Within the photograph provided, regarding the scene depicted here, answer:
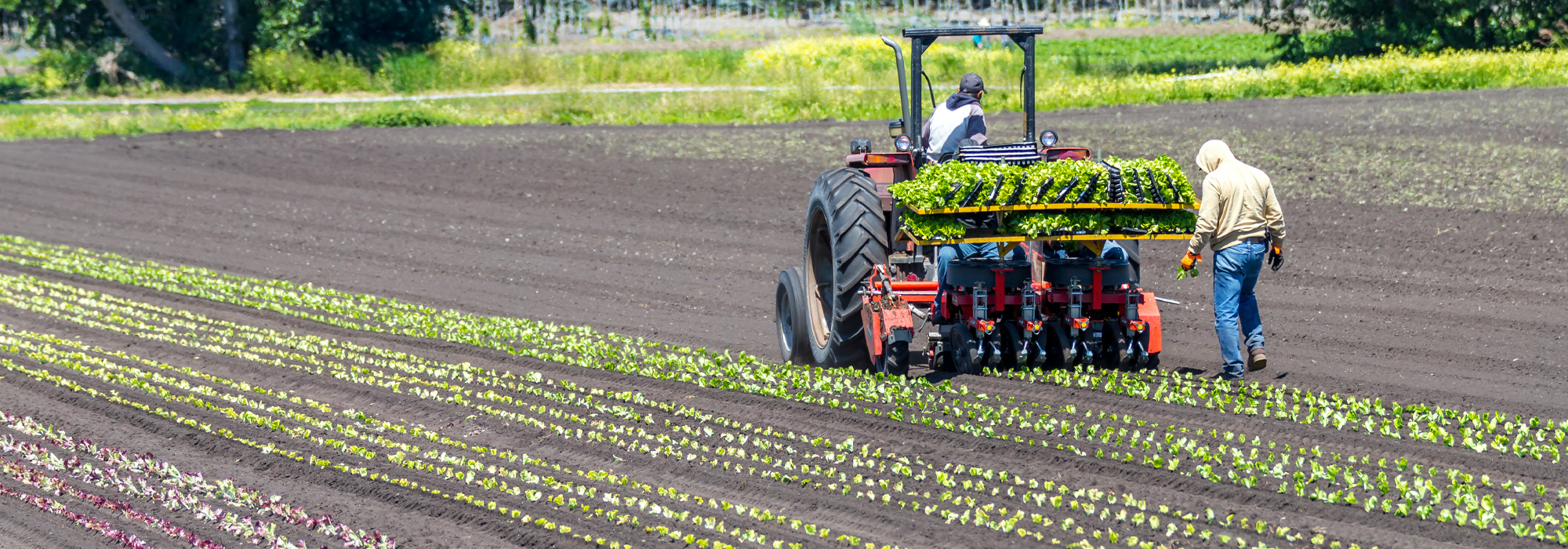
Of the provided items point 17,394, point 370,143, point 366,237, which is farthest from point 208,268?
point 370,143

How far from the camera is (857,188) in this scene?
810 centimetres

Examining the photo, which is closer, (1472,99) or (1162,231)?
(1162,231)

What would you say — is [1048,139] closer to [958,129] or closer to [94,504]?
[958,129]

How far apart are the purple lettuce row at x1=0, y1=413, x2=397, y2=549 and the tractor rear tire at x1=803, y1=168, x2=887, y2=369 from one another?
3.25 m

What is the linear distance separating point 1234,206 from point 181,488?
6.05 metres

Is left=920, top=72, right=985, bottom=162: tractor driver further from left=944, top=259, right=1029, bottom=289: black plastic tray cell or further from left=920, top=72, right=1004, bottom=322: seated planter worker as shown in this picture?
left=944, top=259, right=1029, bottom=289: black plastic tray cell

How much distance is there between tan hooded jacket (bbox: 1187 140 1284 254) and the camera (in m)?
7.70

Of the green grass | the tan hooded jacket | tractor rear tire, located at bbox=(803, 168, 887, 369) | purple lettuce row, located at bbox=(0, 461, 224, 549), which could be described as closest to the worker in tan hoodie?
the tan hooded jacket

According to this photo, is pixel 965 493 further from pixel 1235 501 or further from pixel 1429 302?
→ pixel 1429 302

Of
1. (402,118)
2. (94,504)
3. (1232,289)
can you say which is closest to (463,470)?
(94,504)

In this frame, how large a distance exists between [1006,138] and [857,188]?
43.5ft

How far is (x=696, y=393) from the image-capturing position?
8.21m

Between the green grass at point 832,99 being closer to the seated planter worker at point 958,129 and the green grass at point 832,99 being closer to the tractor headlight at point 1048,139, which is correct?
the seated planter worker at point 958,129

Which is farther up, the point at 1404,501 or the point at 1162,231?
the point at 1162,231
